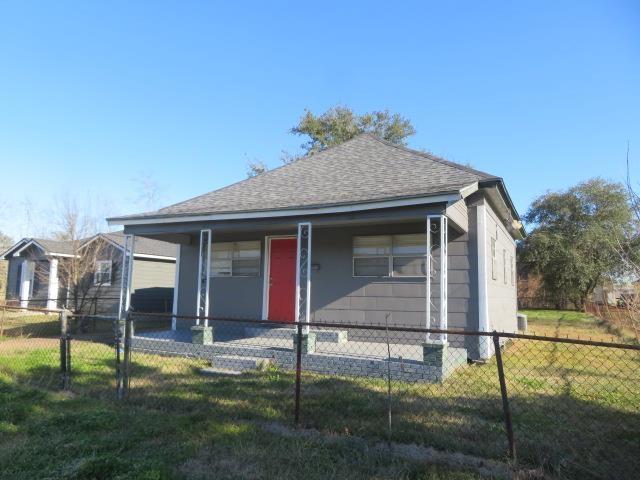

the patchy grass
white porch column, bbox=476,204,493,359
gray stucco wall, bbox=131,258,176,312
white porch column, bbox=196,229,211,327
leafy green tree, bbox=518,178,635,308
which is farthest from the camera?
leafy green tree, bbox=518,178,635,308

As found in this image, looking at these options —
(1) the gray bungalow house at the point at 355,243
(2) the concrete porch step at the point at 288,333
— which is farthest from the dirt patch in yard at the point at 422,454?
(2) the concrete porch step at the point at 288,333

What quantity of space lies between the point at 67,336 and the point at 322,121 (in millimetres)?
25111

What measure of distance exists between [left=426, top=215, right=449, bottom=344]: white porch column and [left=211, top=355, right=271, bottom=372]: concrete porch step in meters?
2.92

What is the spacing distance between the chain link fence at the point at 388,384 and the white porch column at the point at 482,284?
0.26 ft

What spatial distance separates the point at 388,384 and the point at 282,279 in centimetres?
612

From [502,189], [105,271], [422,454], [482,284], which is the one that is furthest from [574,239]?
[422,454]

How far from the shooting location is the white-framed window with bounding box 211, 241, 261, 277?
11039 millimetres

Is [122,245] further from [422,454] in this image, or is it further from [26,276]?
[422,454]

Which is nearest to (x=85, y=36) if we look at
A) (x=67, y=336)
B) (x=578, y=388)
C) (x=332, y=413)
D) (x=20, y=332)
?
(x=20, y=332)

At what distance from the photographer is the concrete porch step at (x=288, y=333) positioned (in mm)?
9109

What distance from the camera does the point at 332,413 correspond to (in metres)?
5.00

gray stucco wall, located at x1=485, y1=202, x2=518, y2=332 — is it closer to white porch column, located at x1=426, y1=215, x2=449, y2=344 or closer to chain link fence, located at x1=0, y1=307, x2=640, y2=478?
chain link fence, located at x1=0, y1=307, x2=640, y2=478

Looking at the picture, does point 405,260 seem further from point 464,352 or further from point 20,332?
point 20,332

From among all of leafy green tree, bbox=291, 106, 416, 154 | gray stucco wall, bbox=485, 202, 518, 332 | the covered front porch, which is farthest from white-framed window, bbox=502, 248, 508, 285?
leafy green tree, bbox=291, 106, 416, 154
